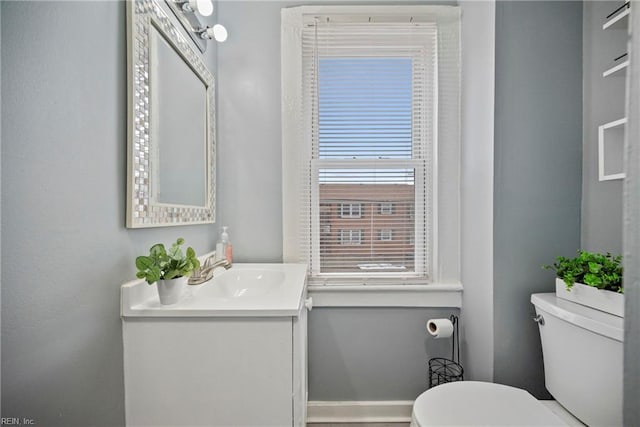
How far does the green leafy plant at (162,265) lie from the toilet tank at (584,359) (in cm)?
125

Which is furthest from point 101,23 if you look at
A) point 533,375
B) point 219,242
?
point 533,375

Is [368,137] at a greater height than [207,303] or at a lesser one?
greater

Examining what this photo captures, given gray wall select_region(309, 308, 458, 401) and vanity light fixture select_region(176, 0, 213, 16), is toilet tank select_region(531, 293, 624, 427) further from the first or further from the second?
vanity light fixture select_region(176, 0, 213, 16)

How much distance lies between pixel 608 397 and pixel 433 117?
1.32 metres

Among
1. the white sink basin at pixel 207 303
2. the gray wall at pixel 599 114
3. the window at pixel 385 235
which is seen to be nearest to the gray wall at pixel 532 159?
the gray wall at pixel 599 114

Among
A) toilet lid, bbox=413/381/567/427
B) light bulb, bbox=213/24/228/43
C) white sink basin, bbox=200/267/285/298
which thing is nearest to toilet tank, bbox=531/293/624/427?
toilet lid, bbox=413/381/567/427

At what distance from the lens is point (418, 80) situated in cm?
160

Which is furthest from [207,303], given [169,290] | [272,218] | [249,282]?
[272,218]

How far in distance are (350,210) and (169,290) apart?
1034 millimetres

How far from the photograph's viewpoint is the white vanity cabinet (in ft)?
2.52

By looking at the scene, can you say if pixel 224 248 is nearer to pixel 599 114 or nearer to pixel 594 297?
pixel 594 297

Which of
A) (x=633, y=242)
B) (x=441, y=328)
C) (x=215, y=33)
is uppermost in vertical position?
(x=215, y=33)

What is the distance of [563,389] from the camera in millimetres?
1023

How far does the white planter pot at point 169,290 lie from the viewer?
0.82m
